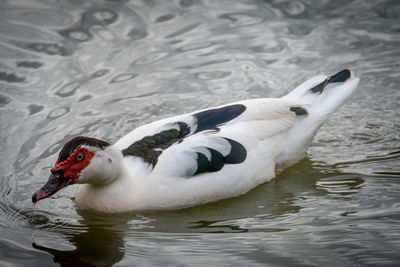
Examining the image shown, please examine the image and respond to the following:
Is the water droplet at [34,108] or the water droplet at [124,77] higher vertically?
the water droplet at [124,77]

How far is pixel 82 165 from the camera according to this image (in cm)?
626

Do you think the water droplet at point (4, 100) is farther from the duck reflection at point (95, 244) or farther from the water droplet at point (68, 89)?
the duck reflection at point (95, 244)

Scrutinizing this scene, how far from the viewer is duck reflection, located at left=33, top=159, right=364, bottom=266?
6023 millimetres

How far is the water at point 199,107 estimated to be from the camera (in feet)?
19.8

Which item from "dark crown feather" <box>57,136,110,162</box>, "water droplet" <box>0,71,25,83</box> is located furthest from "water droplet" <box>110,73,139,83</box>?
"dark crown feather" <box>57,136,110,162</box>

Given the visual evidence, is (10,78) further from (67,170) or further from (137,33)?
(67,170)

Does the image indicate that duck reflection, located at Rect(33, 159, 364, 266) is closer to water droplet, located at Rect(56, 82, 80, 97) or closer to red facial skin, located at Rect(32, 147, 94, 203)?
red facial skin, located at Rect(32, 147, 94, 203)

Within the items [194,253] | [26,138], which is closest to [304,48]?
[26,138]

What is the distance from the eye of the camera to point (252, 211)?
6.75 metres

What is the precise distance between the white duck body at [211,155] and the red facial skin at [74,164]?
0.45 ft

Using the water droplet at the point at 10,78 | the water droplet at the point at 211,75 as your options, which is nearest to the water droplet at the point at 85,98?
the water droplet at the point at 10,78

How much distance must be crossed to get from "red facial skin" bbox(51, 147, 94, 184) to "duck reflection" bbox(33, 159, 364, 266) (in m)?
0.56

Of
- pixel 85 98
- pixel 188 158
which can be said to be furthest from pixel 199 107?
pixel 188 158

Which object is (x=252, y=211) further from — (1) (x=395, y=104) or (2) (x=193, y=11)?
(2) (x=193, y=11)
